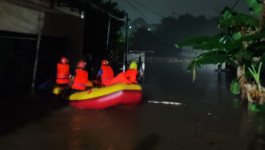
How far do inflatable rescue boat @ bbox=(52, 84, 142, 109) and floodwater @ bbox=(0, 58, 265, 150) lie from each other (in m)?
0.31

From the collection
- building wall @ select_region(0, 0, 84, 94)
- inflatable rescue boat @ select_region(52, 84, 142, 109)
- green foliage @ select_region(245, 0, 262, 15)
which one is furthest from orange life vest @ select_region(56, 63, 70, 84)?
green foliage @ select_region(245, 0, 262, 15)

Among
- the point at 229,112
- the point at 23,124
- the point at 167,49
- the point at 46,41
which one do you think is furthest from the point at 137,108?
the point at 167,49

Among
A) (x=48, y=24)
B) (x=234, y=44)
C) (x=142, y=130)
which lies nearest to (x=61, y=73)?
(x=48, y=24)

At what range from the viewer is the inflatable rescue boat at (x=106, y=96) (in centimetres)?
853

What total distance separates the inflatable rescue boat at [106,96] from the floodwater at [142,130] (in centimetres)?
31

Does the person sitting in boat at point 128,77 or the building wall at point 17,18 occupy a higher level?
the building wall at point 17,18

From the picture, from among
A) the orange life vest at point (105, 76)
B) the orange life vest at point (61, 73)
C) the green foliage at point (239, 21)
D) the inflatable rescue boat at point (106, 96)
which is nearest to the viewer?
the green foliage at point (239, 21)

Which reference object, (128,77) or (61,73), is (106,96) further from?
(61,73)

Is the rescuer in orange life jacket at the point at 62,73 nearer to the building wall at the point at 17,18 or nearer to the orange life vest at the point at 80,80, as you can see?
the orange life vest at the point at 80,80

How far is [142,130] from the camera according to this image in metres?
6.83

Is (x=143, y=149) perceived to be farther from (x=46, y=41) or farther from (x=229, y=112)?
(x=46, y=41)

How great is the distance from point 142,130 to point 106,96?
90.7 inches

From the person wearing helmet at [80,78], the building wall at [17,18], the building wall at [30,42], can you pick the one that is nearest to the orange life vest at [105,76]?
the person wearing helmet at [80,78]

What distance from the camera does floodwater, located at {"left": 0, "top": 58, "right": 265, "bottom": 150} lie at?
5613 millimetres
